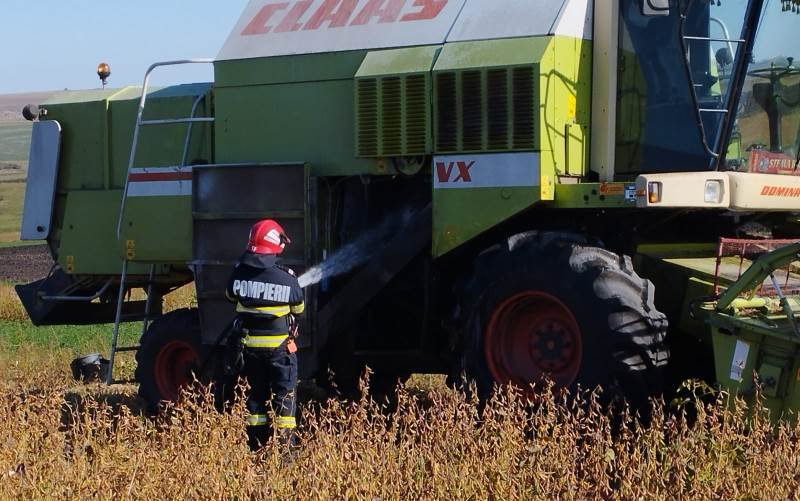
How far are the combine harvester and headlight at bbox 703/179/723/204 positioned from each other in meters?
0.01

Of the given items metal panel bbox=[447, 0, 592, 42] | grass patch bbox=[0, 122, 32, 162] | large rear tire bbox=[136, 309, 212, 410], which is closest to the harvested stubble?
metal panel bbox=[447, 0, 592, 42]

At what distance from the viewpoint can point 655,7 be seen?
26.2 feet

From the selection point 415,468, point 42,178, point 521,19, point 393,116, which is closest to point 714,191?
point 521,19

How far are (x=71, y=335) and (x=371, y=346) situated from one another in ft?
22.0

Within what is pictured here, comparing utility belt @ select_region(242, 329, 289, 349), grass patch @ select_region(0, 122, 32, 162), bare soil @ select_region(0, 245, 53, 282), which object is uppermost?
grass patch @ select_region(0, 122, 32, 162)

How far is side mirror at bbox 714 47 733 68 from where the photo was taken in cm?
798

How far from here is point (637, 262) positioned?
8422 mm

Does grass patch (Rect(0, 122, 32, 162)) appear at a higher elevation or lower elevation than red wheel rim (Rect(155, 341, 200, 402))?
higher

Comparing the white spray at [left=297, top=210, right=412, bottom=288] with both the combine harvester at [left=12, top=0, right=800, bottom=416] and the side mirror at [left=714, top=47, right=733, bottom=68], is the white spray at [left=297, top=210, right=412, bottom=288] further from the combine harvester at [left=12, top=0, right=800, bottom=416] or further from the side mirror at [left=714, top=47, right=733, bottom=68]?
the side mirror at [left=714, top=47, right=733, bottom=68]

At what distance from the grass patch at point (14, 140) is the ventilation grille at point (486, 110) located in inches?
3524

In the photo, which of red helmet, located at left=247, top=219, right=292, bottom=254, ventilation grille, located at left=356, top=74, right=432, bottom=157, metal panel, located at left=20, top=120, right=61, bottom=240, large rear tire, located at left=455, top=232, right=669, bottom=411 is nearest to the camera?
large rear tire, located at left=455, top=232, right=669, bottom=411

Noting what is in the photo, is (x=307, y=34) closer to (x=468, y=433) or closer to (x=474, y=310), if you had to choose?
(x=474, y=310)

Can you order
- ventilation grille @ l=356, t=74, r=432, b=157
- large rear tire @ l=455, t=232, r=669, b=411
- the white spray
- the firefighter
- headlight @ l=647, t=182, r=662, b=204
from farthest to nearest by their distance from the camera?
the white spray < ventilation grille @ l=356, t=74, r=432, b=157 < the firefighter < headlight @ l=647, t=182, r=662, b=204 < large rear tire @ l=455, t=232, r=669, b=411

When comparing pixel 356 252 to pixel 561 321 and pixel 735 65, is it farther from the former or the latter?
pixel 735 65
